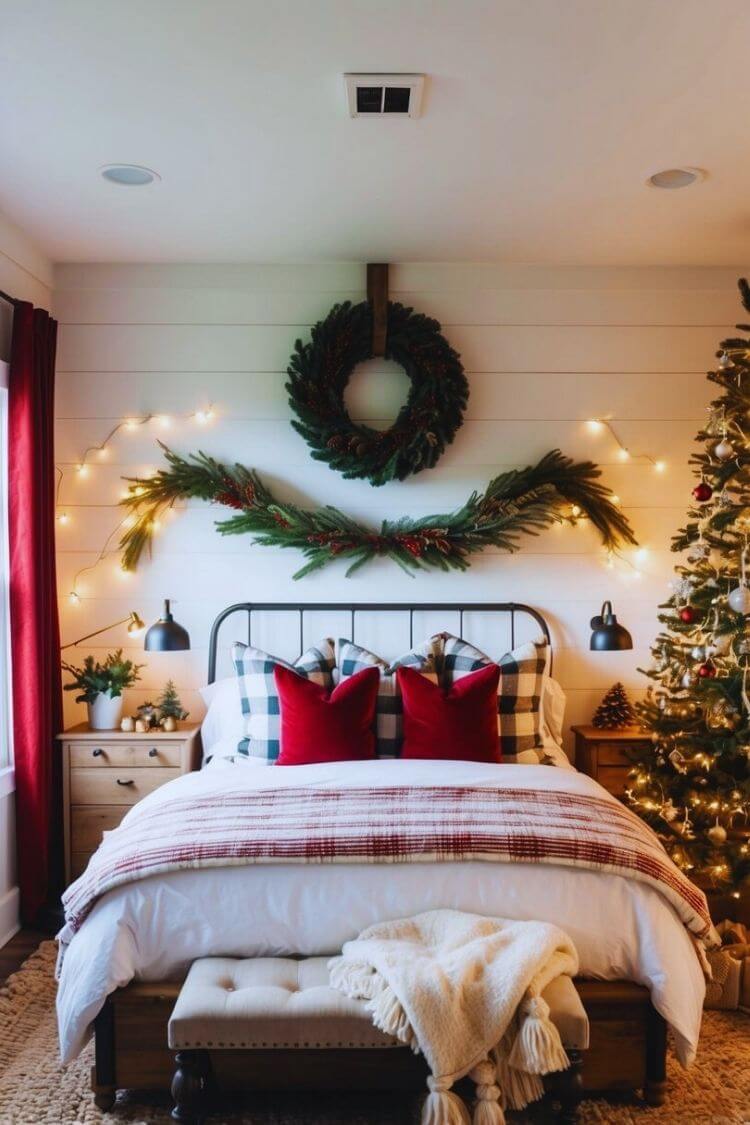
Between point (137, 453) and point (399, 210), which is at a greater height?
point (399, 210)

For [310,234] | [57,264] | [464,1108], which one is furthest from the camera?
[57,264]

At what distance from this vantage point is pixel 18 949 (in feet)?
11.7

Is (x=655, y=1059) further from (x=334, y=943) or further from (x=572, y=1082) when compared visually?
(x=334, y=943)

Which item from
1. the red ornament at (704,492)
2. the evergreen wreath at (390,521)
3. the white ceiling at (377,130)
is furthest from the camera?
the evergreen wreath at (390,521)

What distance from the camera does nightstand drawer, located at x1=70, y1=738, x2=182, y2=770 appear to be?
12.9 feet

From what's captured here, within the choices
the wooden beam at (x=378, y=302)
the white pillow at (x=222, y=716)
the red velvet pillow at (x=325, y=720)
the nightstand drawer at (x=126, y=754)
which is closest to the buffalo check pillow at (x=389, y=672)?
the red velvet pillow at (x=325, y=720)

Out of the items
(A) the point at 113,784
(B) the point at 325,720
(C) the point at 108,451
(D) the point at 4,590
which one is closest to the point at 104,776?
(A) the point at 113,784

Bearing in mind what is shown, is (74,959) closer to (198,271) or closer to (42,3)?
(42,3)

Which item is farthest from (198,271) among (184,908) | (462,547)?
(184,908)

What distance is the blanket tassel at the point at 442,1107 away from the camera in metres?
2.16

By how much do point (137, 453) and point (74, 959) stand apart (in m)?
2.41

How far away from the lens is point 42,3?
2268mm

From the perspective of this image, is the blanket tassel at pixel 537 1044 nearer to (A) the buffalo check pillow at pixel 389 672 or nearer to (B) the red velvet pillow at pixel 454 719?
(B) the red velvet pillow at pixel 454 719

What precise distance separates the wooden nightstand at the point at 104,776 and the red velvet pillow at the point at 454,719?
99 centimetres
